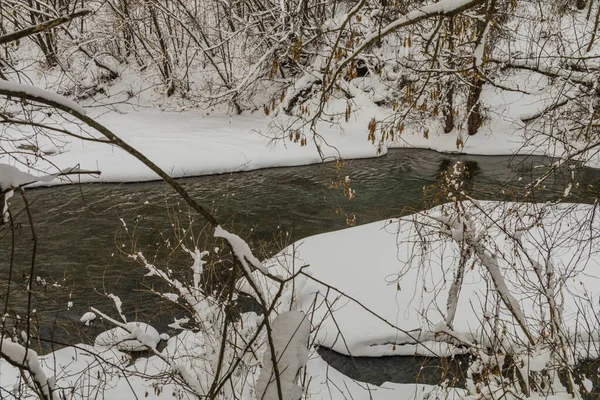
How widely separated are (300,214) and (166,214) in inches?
120

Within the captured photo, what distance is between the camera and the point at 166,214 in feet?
36.3

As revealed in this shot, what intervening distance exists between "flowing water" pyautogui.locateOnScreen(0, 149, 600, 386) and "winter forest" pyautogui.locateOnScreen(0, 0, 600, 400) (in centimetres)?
7

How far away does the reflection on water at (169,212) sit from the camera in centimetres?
792

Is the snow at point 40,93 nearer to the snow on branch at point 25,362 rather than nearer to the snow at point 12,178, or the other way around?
the snow at point 12,178

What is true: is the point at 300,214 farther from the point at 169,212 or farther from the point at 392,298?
the point at 392,298

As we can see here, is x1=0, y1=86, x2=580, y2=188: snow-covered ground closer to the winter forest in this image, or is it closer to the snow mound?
the winter forest

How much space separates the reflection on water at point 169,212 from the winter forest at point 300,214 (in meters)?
0.07

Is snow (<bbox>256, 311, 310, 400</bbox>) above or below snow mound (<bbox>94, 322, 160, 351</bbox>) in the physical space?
above

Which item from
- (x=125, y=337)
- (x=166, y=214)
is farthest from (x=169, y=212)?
(x=125, y=337)

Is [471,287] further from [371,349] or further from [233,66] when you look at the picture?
[233,66]

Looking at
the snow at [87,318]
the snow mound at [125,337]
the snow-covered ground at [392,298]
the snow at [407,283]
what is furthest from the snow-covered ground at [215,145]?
the snow mound at [125,337]

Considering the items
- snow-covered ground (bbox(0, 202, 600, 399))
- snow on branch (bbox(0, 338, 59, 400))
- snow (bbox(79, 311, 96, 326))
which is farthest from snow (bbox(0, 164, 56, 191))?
snow (bbox(79, 311, 96, 326))

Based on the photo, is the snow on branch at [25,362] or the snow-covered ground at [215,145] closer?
the snow on branch at [25,362]

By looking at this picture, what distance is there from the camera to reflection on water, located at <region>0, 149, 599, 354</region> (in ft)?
26.0
